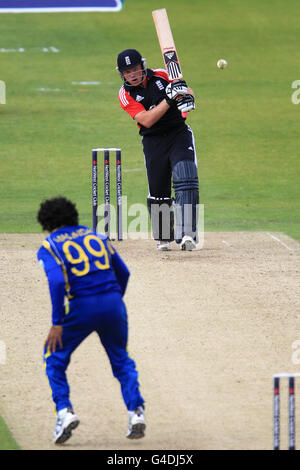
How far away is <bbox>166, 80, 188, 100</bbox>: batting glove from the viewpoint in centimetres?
1320

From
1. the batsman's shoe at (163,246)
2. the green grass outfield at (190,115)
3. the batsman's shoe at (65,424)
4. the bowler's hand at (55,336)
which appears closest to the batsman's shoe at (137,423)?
the batsman's shoe at (65,424)

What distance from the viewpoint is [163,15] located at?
14094 millimetres

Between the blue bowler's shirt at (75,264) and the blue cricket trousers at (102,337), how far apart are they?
75 millimetres

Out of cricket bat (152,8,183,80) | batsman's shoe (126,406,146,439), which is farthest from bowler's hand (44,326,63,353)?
cricket bat (152,8,183,80)

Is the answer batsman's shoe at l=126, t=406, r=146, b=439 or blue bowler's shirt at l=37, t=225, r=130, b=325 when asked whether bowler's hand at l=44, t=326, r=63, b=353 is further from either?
batsman's shoe at l=126, t=406, r=146, b=439

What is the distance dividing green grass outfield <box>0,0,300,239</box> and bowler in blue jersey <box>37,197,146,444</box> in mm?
7743

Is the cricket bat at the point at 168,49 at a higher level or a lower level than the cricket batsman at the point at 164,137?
higher

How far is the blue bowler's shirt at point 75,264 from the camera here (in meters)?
8.07

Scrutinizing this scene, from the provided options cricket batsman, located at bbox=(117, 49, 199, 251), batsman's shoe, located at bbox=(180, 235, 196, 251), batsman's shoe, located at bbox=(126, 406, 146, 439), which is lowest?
batsman's shoe, located at bbox=(126, 406, 146, 439)

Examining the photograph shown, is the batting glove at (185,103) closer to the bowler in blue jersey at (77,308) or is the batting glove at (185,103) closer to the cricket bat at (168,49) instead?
the cricket bat at (168,49)

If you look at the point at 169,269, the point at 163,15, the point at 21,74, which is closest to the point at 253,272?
the point at 169,269

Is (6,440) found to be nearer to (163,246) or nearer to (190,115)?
(163,246)

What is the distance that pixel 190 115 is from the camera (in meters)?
25.2

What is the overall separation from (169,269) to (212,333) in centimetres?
234
